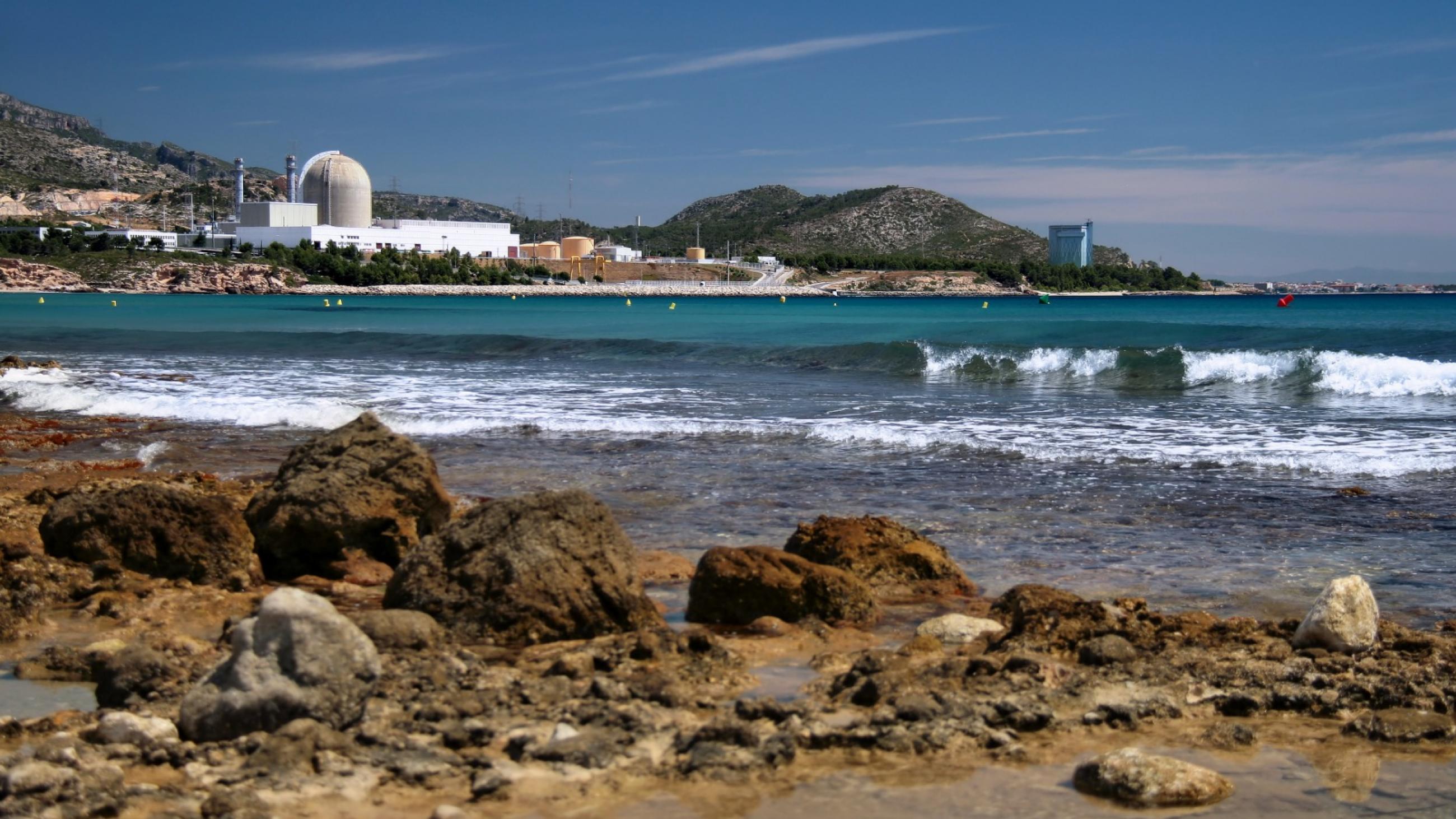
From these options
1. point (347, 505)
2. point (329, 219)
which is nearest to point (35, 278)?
point (329, 219)

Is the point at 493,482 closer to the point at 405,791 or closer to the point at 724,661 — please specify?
the point at 724,661

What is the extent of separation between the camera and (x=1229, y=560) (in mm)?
7930

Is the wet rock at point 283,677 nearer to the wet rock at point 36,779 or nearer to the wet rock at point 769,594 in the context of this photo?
the wet rock at point 36,779

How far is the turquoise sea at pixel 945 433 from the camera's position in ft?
27.6

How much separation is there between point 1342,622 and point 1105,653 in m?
1.17

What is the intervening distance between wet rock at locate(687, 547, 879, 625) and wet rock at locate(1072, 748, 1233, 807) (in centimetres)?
233

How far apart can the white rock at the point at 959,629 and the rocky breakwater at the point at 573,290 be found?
4455 inches

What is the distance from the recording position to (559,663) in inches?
206

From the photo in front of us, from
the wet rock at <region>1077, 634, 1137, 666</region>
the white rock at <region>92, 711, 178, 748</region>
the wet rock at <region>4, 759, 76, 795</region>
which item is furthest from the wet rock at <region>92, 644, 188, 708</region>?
the wet rock at <region>1077, 634, 1137, 666</region>

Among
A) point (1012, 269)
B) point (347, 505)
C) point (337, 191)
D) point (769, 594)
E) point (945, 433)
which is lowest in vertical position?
point (769, 594)

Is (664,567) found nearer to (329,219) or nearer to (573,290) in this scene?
(573,290)

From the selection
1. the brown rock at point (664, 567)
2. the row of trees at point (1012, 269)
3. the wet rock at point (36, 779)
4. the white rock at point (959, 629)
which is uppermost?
the row of trees at point (1012, 269)

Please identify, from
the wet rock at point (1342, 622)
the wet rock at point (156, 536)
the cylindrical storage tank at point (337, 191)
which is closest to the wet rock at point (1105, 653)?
the wet rock at point (1342, 622)

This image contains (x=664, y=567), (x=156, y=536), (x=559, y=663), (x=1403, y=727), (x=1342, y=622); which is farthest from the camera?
(x=664, y=567)
